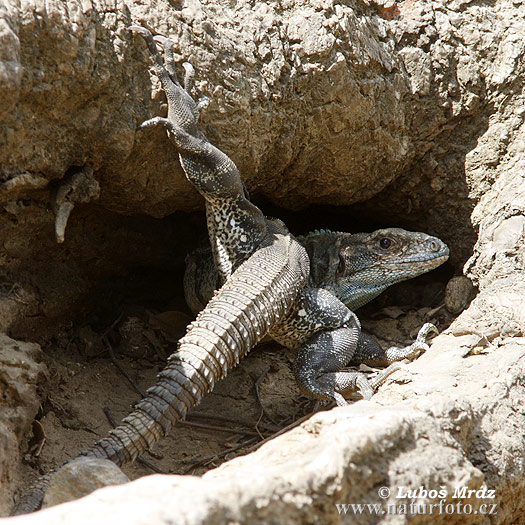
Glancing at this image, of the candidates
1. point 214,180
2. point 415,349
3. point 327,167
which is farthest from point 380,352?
point 214,180

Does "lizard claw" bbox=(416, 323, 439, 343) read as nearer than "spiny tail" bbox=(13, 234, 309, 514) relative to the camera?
No

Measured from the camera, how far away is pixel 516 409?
10.3 feet

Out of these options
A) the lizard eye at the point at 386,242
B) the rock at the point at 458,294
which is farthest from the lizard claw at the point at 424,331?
the lizard eye at the point at 386,242

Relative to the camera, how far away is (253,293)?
4168 mm

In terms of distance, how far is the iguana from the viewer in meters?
3.55

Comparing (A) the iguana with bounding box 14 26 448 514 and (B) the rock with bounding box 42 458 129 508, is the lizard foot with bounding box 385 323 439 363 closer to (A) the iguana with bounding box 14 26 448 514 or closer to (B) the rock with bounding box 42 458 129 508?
(A) the iguana with bounding box 14 26 448 514

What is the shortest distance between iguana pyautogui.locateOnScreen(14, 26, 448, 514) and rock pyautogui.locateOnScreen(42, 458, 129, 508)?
0.19m

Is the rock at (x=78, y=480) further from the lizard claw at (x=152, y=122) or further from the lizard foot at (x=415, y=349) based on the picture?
the lizard foot at (x=415, y=349)

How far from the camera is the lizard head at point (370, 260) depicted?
5.28 m

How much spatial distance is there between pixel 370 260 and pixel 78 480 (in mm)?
3276

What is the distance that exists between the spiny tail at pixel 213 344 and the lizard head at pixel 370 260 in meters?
0.65

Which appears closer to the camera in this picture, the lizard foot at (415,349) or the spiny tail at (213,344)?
the spiny tail at (213,344)

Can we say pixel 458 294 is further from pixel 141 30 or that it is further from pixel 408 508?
pixel 141 30

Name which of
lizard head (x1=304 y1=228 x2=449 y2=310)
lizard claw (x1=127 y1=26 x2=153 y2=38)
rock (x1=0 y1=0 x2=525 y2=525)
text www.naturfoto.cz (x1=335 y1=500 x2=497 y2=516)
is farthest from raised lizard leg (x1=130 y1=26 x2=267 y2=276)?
text www.naturfoto.cz (x1=335 y1=500 x2=497 y2=516)
